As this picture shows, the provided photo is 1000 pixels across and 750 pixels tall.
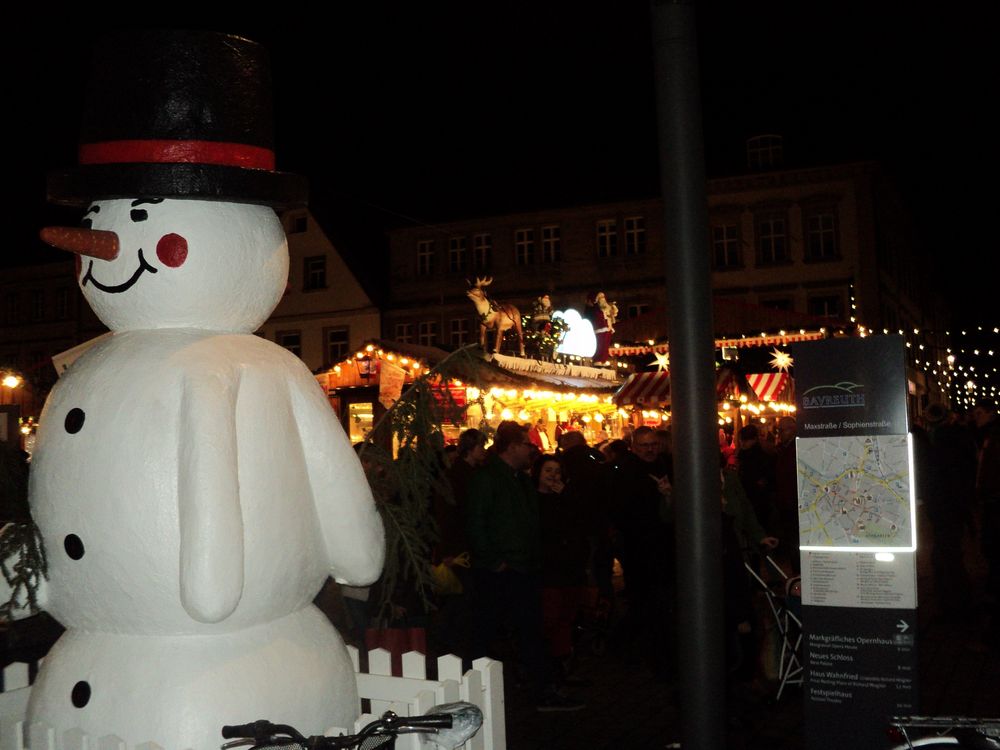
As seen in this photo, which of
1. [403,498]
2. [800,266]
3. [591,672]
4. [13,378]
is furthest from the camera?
[800,266]

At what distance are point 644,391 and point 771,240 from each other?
21.5m

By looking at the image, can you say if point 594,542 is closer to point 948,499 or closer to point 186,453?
point 948,499

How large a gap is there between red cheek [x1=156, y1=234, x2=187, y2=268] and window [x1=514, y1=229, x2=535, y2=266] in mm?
32173

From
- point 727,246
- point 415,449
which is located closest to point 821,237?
point 727,246

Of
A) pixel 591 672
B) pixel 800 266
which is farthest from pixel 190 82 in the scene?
pixel 800 266

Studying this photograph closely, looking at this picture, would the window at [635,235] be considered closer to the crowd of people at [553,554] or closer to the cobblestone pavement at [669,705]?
the crowd of people at [553,554]

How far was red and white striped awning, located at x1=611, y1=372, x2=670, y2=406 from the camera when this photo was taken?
13.8 meters

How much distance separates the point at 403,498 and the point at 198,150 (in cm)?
148

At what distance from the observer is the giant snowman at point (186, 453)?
3.14 m

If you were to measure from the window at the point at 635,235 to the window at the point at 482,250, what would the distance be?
4753mm

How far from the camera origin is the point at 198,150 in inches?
134

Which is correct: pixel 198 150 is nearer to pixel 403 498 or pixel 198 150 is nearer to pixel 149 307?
pixel 149 307

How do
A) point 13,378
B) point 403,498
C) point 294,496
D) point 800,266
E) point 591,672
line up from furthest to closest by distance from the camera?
point 800,266
point 591,672
point 13,378
point 403,498
point 294,496

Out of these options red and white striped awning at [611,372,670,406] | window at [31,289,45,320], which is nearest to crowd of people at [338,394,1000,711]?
red and white striped awning at [611,372,670,406]
